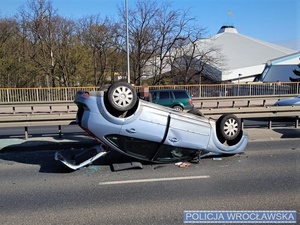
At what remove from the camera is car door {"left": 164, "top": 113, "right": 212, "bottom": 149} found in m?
4.96

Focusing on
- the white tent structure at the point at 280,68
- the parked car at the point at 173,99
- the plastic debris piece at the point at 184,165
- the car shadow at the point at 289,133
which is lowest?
the plastic debris piece at the point at 184,165

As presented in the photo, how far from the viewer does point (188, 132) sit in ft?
16.7

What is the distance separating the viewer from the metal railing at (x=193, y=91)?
834 inches

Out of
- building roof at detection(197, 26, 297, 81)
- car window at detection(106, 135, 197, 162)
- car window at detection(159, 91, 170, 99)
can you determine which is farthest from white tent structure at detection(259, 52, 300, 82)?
car window at detection(106, 135, 197, 162)

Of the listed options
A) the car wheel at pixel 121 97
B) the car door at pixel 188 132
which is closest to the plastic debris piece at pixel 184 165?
the car door at pixel 188 132

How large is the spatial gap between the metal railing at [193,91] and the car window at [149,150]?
17136 mm

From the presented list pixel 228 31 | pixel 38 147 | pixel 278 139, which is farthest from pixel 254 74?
pixel 38 147

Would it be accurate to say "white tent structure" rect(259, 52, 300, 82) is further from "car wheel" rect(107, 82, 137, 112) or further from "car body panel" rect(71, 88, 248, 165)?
"car wheel" rect(107, 82, 137, 112)

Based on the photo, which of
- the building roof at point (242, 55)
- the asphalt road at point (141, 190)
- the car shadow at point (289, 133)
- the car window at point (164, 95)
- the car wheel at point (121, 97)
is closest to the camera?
the asphalt road at point (141, 190)

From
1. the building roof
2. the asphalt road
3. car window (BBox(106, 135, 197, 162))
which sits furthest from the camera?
the building roof

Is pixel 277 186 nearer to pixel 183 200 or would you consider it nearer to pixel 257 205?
pixel 257 205

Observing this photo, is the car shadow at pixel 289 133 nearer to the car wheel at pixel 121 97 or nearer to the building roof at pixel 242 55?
the car wheel at pixel 121 97

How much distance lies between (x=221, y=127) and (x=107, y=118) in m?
2.51

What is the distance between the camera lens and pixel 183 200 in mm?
3912
